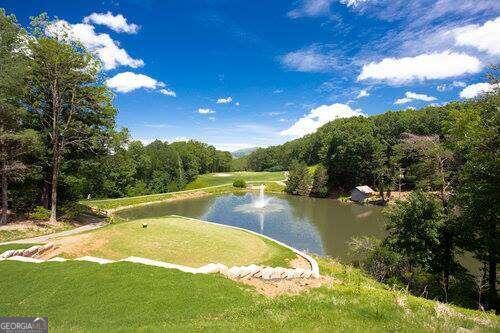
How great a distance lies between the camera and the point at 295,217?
166 ft

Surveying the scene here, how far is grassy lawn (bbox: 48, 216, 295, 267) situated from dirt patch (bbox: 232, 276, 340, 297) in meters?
4.01

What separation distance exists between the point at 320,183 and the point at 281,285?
6203cm

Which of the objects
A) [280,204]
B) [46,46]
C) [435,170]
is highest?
[46,46]

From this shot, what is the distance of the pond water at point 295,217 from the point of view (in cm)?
3688

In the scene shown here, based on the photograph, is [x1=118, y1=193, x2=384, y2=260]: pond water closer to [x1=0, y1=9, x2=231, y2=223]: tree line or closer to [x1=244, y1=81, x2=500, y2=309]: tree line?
[x1=244, y1=81, x2=500, y2=309]: tree line

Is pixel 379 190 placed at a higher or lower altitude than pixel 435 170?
lower

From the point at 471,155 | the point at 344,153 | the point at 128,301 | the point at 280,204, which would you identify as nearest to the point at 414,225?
the point at 471,155

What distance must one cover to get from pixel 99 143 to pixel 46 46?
870 centimetres

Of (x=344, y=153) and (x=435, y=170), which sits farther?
(x=344, y=153)

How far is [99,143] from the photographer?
1287 inches

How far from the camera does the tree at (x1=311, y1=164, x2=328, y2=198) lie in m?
75.2

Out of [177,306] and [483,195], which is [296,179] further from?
[177,306]

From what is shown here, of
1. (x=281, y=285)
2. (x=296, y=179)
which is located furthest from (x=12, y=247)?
(x=296, y=179)

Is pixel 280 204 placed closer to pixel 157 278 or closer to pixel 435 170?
pixel 435 170
